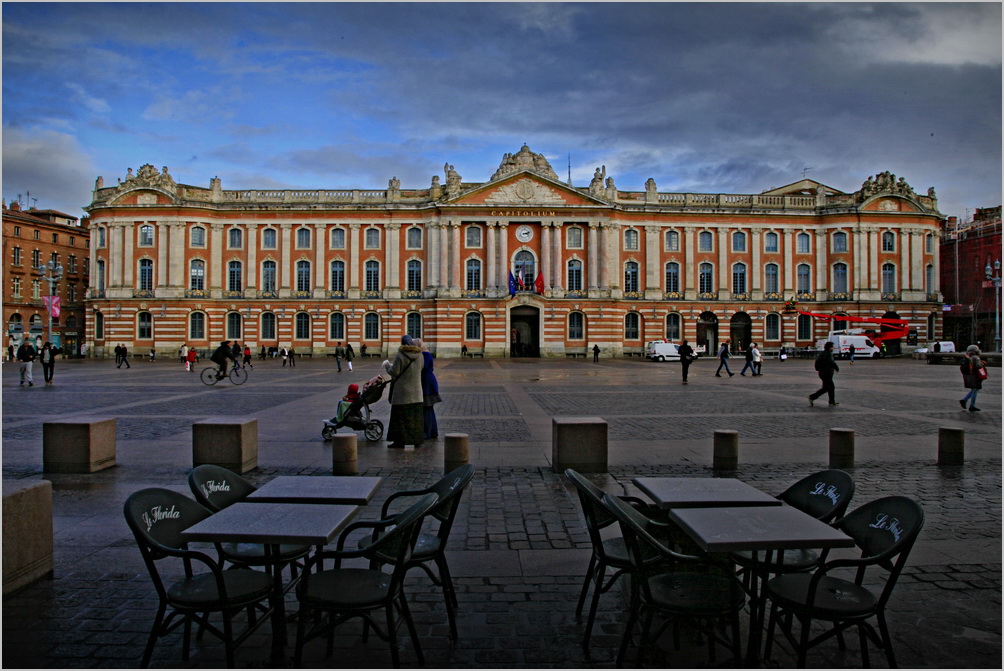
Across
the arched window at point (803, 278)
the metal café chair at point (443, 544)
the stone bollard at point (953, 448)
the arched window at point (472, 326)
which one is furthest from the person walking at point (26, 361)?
the arched window at point (803, 278)

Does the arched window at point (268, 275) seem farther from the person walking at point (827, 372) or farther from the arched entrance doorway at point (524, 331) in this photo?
the person walking at point (827, 372)

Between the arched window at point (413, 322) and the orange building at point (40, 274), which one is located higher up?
the orange building at point (40, 274)

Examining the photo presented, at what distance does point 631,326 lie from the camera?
5447cm

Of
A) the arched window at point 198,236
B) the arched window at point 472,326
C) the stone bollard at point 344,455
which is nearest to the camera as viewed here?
the stone bollard at point 344,455

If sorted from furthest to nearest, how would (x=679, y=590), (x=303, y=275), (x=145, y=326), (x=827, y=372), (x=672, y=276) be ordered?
(x=672, y=276), (x=303, y=275), (x=145, y=326), (x=827, y=372), (x=679, y=590)

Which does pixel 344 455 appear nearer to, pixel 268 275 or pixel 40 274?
pixel 268 275

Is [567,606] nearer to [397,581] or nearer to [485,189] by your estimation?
[397,581]

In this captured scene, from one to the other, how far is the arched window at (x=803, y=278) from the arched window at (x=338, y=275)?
126 feet

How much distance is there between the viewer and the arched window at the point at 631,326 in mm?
54375

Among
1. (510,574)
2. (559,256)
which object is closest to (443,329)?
(559,256)

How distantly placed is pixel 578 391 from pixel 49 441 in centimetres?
1528

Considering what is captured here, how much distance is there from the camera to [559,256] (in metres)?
52.2

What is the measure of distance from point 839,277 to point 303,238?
4528cm

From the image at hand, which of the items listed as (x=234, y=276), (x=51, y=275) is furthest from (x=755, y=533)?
(x=51, y=275)
